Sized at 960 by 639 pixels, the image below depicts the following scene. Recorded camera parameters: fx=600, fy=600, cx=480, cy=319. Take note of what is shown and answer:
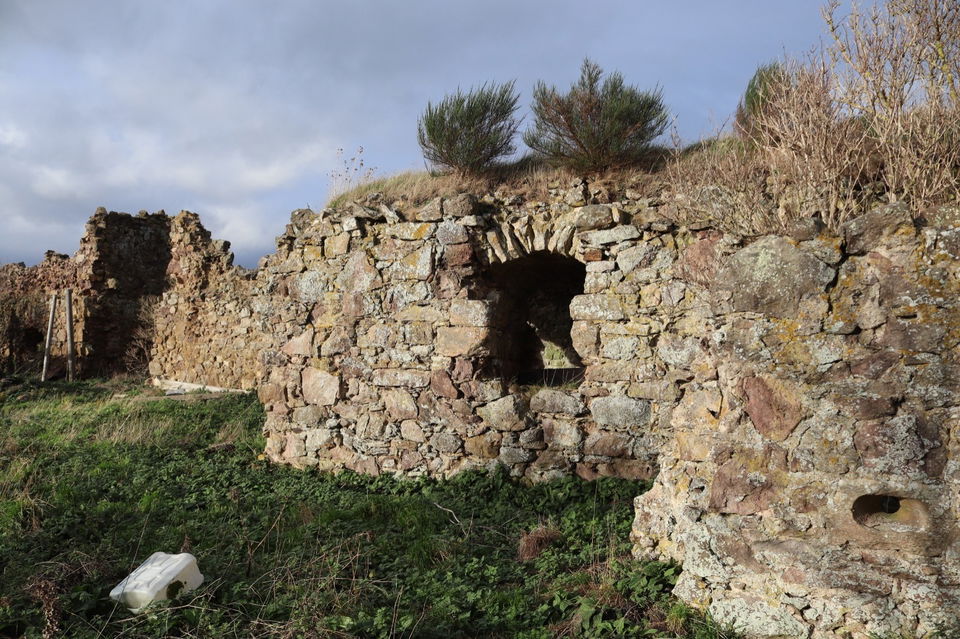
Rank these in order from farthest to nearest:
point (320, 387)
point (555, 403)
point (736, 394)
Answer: point (320, 387), point (555, 403), point (736, 394)

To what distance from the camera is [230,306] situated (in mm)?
12109

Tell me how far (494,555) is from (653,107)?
5.72m

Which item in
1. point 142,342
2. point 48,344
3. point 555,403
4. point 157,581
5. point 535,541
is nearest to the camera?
point 157,581

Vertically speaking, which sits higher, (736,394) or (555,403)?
(736,394)

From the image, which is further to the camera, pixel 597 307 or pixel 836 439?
pixel 597 307

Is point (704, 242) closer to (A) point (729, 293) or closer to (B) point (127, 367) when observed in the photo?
(A) point (729, 293)

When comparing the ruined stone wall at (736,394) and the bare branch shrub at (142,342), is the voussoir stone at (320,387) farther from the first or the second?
the bare branch shrub at (142,342)

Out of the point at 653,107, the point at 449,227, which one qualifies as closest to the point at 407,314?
the point at 449,227

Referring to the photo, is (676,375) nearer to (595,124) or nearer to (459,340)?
(459,340)

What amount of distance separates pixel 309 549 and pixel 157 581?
3.39 ft

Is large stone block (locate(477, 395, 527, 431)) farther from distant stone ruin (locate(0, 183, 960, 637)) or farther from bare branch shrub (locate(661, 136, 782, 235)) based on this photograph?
bare branch shrub (locate(661, 136, 782, 235))

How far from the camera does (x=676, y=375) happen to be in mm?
5289

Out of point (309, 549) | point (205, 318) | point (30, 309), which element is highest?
point (30, 309)

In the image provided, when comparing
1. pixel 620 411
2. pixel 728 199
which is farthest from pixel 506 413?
pixel 728 199
